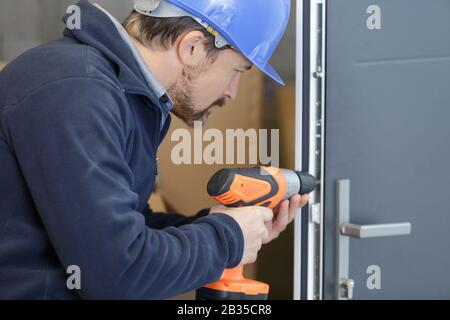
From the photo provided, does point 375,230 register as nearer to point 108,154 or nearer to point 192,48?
point 192,48

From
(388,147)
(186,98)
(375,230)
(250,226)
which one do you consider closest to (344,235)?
(375,230)

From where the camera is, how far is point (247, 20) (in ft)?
4.45

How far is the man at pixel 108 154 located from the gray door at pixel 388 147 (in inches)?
11.6

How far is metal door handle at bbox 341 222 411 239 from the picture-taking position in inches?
61.0

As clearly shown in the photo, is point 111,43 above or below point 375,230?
above

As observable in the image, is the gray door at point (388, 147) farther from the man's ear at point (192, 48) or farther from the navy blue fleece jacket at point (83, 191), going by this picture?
Result: the navy blue fleece jacket at point (83, 191)

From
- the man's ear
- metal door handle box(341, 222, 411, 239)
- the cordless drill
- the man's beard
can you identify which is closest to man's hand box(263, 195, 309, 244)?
the cordless drill

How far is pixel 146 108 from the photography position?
1285 mm

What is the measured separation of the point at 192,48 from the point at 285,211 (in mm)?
514

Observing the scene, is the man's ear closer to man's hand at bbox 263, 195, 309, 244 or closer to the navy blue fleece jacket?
the navy blue fleece jacket

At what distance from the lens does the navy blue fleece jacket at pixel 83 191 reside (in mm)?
1008
